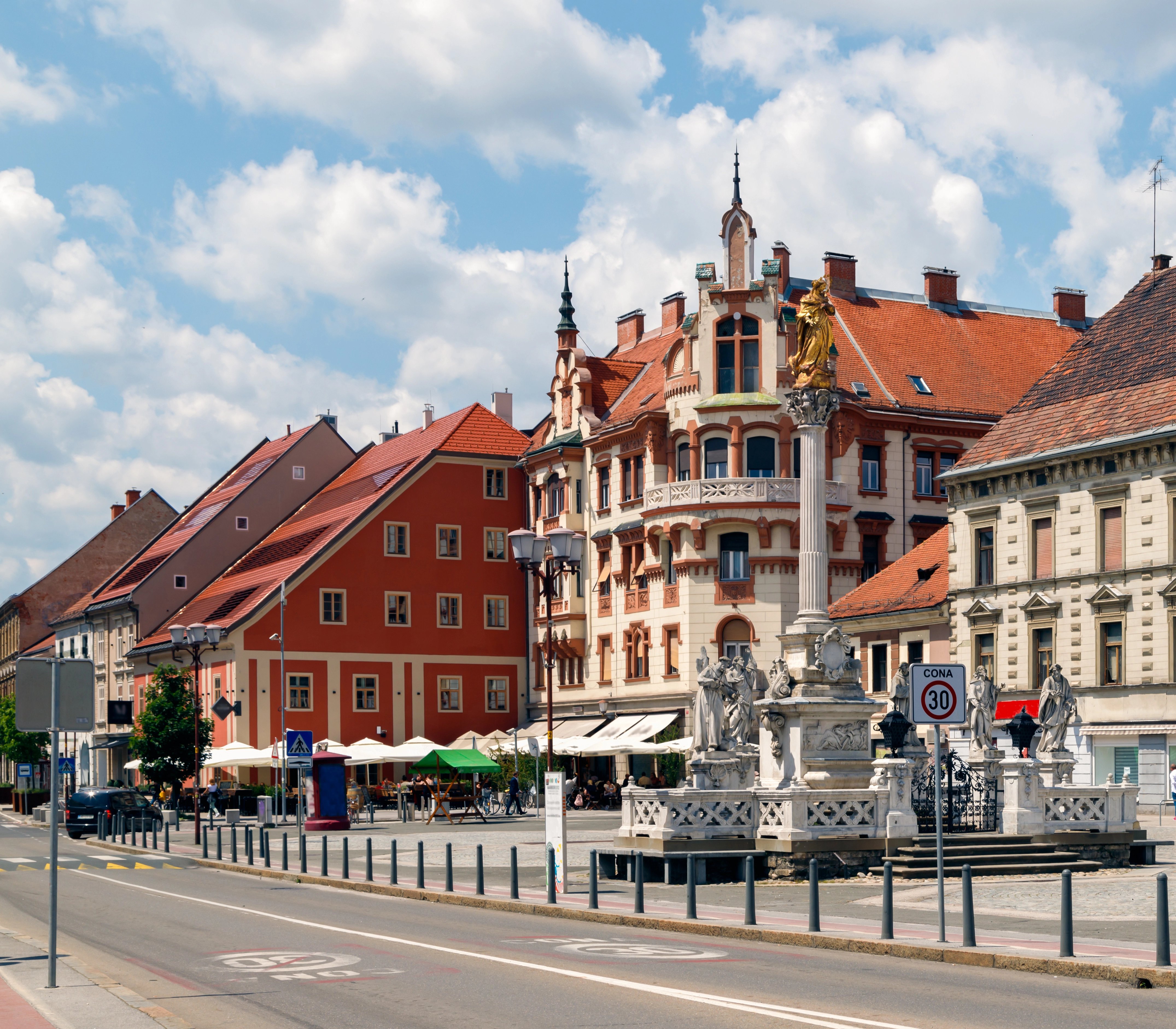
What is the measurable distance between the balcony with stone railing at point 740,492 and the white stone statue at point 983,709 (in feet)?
84.6

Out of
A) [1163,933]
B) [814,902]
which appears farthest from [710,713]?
[1163,933]

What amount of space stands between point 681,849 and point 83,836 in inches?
1210

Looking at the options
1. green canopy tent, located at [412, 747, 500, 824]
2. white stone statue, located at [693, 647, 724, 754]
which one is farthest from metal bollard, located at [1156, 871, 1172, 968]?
green canopy tent, located at [412, 747, 500, 824]

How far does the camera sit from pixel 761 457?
60406 millimetres

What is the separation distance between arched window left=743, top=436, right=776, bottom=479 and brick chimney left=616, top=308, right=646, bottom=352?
594 inches

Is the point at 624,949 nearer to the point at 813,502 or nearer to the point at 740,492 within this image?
the point at 813,502

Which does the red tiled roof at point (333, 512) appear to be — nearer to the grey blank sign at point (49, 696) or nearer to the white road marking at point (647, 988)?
the white road marking at point (647, 988)

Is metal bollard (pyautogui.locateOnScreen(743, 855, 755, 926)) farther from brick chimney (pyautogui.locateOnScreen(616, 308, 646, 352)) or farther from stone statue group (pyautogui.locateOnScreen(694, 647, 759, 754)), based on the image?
brick chimney (pyautogui.locateOnScreen(616, 308, 646, 352))

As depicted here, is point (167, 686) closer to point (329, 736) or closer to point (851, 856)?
point (329, 736)

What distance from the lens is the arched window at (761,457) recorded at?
60.3 m

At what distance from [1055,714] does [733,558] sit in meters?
30.9

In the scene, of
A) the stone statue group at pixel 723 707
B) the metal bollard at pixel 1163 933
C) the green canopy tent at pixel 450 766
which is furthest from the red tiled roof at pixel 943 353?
the metal bollard at pixel 1163 933

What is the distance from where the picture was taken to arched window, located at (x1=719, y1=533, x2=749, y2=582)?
60531 millimetres

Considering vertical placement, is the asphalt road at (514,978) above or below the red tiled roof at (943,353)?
below
